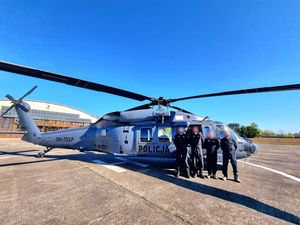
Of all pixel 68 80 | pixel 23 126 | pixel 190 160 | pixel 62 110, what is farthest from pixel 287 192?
pixel 62 110

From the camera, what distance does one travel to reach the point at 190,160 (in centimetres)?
637

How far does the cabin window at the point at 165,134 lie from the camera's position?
6969mm

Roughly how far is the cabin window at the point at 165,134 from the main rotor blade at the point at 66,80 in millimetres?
1554

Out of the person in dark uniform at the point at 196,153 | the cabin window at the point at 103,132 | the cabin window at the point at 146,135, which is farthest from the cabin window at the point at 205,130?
the cabin window at the point at 103,132

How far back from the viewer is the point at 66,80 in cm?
532

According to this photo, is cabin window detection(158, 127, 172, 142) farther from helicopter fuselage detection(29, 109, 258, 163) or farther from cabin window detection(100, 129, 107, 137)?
cabin window detection(100, 129, 107, 137)

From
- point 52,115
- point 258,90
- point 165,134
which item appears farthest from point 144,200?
point 52,115

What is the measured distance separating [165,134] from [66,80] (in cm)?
439

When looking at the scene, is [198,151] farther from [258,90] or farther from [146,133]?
[258,90]

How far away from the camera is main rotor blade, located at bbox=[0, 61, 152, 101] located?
4316mm

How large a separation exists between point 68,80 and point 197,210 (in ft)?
17.3

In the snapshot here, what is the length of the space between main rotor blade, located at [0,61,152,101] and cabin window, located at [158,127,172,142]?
155cm

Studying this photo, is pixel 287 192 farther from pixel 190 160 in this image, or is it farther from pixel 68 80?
pixel 68 80

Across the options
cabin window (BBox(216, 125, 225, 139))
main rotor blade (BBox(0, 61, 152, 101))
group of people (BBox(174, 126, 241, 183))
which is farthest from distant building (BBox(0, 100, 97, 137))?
cabin window (BBox(216, 125, 225, 139))
